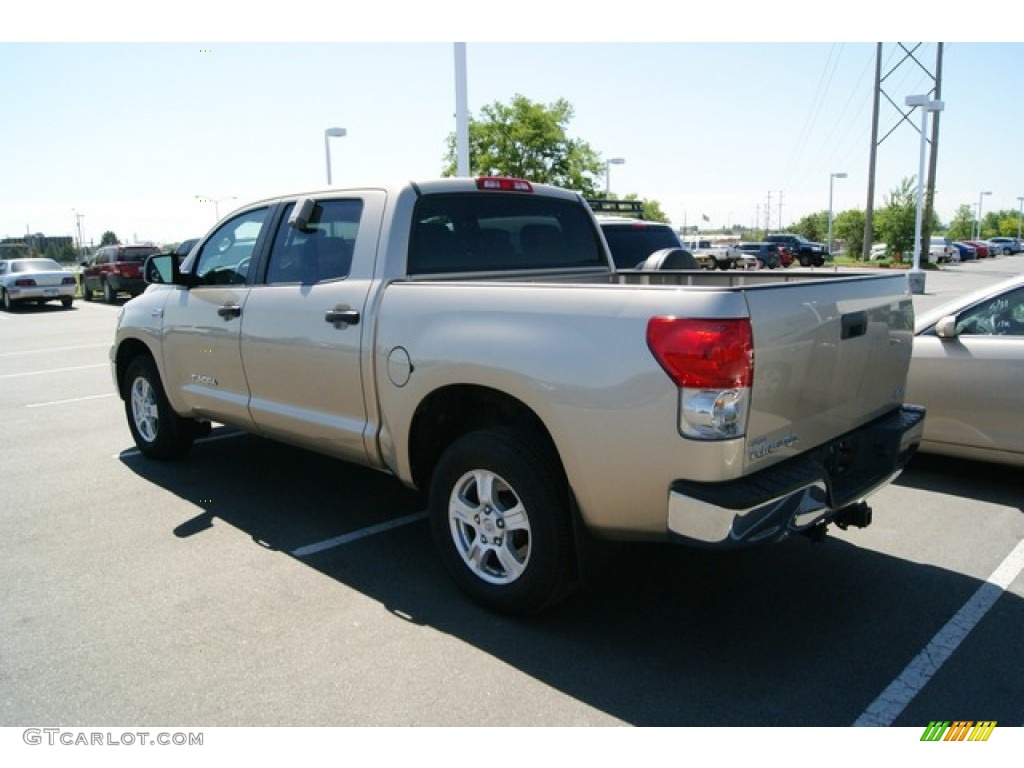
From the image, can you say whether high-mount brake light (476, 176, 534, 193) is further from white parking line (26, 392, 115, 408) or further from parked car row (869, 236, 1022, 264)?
parked car row (869, 236, 1022, 264)

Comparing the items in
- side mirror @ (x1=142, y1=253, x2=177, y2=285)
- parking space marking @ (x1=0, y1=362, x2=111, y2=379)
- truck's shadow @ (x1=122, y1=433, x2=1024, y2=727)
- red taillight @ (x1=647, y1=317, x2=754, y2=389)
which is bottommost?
truck's shadow @ (x1=122, y1=433, x2=1024, y2=727)

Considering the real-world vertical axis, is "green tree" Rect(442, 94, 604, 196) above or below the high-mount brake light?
above

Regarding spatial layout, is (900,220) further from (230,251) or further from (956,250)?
(230,251)

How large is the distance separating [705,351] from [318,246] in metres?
2.58

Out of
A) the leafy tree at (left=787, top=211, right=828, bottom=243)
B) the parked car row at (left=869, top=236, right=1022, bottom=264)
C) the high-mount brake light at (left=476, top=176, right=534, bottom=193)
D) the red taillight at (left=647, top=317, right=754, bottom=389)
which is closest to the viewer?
the red taillight at (left=647, top=317, right=754, bottom=389)

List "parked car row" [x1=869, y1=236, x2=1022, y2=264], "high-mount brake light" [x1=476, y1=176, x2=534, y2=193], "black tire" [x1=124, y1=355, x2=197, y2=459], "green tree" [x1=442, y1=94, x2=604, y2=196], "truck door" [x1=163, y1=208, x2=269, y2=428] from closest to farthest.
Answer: "high-mount brake light" [x1=476, y1=176, x2=534, y2=193]
"truck door" [x1=163, y1=208, x2=269, y2=428]
"black tire" [x1=124, y1=355, x2=197, y2=459]
"green tree" [x1=442, y1=94, x2=604, y2=196]
"parked car row" [x1=869, y1=236, x2=1022, y2=264]

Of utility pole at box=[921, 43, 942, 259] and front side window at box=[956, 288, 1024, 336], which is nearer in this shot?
front side window at box=[956, 288, 1024, 336]

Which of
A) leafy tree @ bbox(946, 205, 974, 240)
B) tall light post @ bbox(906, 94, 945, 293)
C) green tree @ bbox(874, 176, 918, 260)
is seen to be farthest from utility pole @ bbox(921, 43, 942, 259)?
leafy tree @ bbox(946, 205, 974, 240)

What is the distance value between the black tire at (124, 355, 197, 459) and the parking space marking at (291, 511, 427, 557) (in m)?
2.10

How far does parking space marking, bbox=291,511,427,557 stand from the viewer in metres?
4.46

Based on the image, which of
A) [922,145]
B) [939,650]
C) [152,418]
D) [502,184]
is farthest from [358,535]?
[922,145]

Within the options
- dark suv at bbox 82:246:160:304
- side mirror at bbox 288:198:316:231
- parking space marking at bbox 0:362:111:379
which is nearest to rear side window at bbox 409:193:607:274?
side mirror at bbox 288:198:316:231

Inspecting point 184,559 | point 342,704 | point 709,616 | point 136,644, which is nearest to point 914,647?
point 709,616
